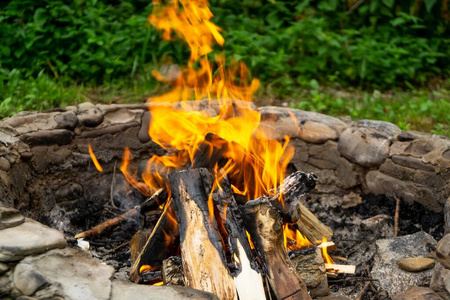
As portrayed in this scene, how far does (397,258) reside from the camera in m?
3.40

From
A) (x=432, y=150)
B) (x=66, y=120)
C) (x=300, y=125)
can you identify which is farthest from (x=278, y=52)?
(x=66, y=120)

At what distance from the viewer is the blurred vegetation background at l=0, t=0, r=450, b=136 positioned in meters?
6.04

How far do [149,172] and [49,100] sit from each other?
5.53 ft

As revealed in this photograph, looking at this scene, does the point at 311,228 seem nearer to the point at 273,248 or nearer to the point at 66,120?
the point at 273,248

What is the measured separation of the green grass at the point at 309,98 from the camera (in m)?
5.30

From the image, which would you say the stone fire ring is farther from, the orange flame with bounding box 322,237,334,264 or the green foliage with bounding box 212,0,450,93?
the green foliage with bounding box 212,0,450,93

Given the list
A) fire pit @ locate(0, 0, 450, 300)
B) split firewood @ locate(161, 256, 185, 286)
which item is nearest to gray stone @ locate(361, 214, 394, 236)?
fire pit @ locate(0, 0, 450, 300)

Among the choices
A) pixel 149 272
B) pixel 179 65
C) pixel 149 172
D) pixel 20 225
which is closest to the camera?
pixel 20 225

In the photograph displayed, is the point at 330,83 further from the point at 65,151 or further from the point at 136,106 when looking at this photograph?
the point at 65,151

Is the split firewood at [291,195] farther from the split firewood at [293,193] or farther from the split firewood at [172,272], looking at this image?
the split firewood at [172,272]

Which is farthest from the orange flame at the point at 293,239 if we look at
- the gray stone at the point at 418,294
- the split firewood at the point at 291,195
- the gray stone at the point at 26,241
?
the gray stone at the point at 26,241

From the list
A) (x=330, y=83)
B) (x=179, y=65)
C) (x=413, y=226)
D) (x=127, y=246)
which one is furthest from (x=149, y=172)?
(x=330, y=83)

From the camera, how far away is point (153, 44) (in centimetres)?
682

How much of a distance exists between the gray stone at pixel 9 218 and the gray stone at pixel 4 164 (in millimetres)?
879
